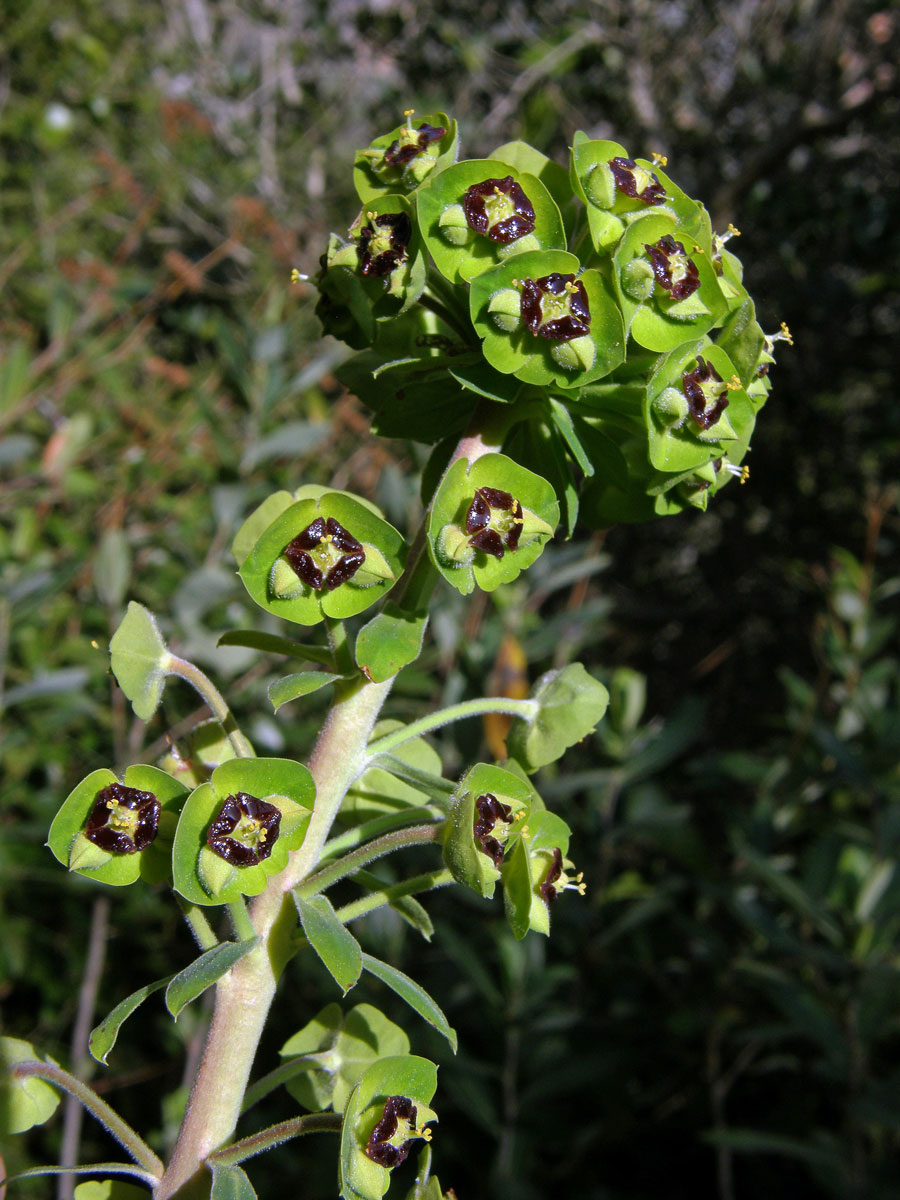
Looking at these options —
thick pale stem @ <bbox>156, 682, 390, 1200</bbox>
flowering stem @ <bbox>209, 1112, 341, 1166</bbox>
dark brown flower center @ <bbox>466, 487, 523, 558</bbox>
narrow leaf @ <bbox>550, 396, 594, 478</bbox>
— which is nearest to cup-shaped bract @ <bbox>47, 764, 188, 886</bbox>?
thick pale stem @ <bbox>156, 682, 390, 1200</bbox>

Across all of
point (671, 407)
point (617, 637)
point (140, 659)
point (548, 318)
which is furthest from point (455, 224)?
point (617, 637)

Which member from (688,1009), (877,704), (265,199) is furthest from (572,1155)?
(265,199)

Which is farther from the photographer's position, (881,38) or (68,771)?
(881,38)

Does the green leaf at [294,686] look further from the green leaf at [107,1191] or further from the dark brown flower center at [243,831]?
the green leaf at [107,1191]

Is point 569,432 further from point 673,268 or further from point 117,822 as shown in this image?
point 117,822

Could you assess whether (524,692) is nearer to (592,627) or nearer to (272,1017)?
(592,627)

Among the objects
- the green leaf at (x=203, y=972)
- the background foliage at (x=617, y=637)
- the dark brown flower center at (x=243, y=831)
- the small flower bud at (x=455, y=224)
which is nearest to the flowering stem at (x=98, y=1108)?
the green leaf at (x=203, y=972)

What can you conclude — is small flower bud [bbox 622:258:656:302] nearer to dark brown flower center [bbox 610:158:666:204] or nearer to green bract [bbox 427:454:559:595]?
dark brown flower center [bbox 610:158:666:204]
